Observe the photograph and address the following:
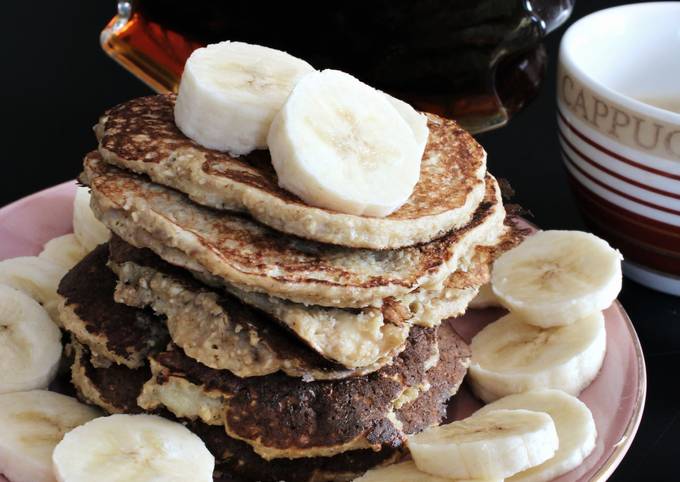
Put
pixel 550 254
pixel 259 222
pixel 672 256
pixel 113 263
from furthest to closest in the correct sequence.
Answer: pixel 672 256 < pixel 550 254 < pixel 113 263 < pixel 259 222

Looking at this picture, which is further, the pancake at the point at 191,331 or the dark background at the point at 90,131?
the dark background at the point at 90,131

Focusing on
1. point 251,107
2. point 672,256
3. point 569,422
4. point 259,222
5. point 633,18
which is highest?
point 251,107

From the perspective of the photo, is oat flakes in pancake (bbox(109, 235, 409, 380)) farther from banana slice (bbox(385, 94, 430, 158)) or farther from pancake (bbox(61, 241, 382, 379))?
banana slice (bbox(385, 94, 430, 158))

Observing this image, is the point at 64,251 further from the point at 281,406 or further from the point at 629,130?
the point at 629,130

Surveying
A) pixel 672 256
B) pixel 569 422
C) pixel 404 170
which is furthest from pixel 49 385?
pixel 672 256

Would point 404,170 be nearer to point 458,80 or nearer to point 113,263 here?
point 113,263

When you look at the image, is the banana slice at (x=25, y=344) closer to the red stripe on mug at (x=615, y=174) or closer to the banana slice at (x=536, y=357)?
the banana slice at (x=536, y=357)

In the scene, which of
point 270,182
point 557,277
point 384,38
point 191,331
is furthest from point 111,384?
point 384,38

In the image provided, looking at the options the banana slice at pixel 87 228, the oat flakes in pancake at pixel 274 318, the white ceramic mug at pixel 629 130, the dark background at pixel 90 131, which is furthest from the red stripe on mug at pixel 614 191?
the banana slice at pixel 87 228
